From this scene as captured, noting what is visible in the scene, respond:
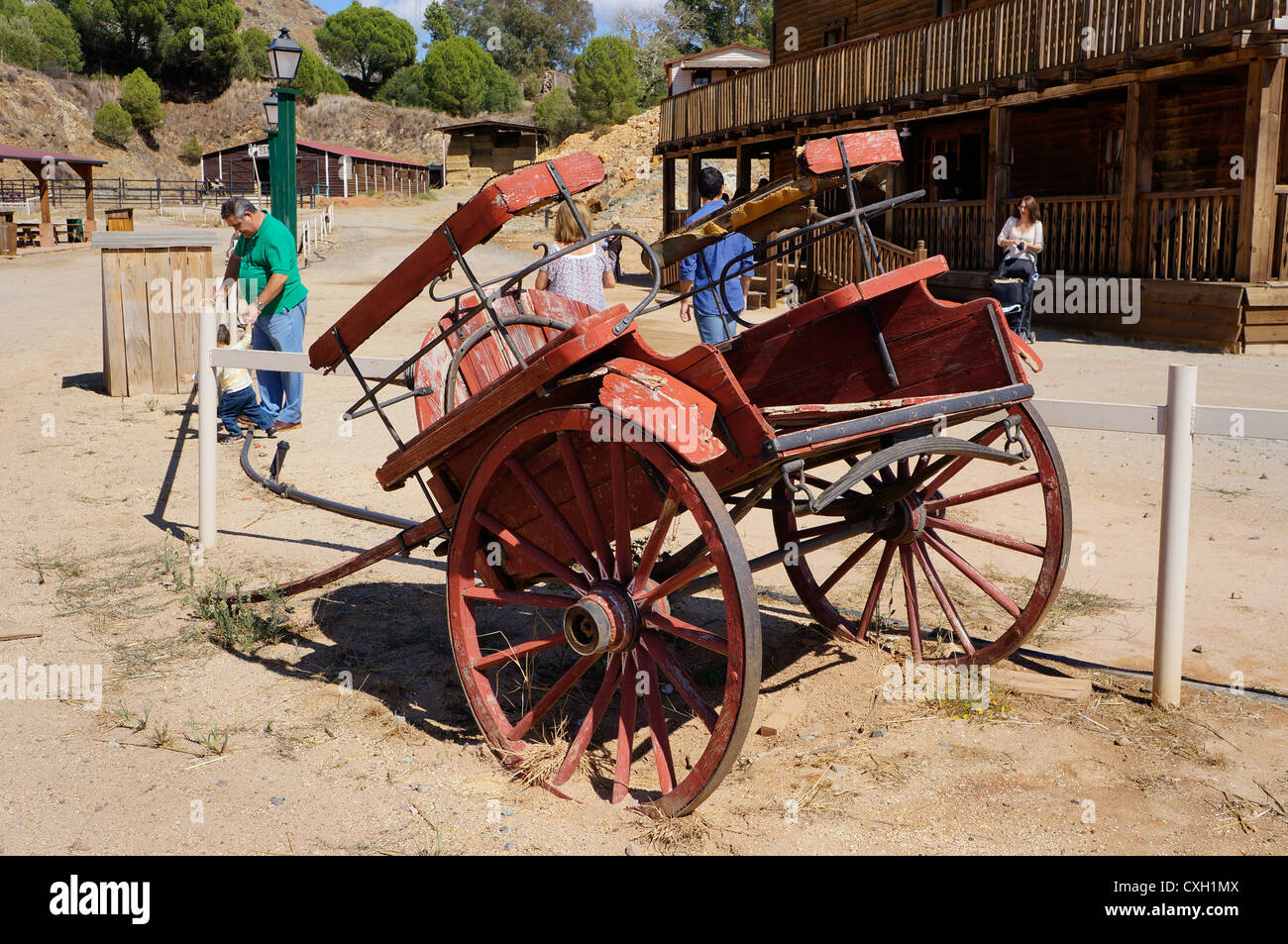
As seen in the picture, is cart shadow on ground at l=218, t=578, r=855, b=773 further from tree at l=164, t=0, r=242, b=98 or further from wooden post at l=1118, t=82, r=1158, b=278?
tree at l=164, t=0, r=242, b=98

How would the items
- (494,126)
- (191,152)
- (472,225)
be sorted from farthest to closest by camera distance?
(191,152), (494,126), (472,225)

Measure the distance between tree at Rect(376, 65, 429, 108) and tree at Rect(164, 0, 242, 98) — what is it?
1167 centimetres

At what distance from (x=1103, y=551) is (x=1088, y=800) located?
2792 millimetres

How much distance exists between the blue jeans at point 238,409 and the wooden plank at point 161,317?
1.68 m

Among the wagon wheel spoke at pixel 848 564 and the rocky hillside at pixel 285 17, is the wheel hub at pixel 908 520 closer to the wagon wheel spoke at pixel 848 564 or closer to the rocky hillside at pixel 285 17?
the wagon wheel spoke at pixel 848 564

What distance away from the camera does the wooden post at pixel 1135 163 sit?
14.7 m

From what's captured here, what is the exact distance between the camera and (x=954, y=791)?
10.7ft

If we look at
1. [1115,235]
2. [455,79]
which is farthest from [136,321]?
[455,79]

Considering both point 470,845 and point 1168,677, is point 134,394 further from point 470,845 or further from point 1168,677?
point 1168,677

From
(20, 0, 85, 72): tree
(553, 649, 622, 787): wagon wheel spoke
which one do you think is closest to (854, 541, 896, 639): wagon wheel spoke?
(553, 649, 622, 787): wagon wheel spoke

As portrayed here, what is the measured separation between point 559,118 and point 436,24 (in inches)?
1553

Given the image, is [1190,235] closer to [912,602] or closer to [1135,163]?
[1135,163]

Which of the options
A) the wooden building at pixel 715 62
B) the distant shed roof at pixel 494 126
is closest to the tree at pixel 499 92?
the distant shed roof at pixel 494 126

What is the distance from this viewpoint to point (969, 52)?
17.2 m
